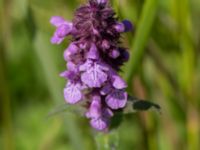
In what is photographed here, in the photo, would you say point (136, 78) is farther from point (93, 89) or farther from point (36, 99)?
point (36, 99)

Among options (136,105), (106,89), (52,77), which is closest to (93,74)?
(106,89)

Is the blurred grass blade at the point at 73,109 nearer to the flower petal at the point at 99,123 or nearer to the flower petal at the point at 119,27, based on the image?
the flower petal at the point at 99,123

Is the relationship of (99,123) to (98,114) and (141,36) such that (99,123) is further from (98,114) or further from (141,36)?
(141,36)

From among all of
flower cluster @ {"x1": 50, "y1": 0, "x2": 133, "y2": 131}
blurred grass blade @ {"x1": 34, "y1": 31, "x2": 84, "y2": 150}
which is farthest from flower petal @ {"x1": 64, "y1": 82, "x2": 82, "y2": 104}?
blurred grass blade @ {"x1": 34, "y1": 31, "x2": 84, "y2": 150}

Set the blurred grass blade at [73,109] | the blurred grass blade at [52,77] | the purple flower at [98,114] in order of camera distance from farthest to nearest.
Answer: the blurred grass blade at [52,77] → the blurred grass blade at [73,109] → the purple flower at [98,114]

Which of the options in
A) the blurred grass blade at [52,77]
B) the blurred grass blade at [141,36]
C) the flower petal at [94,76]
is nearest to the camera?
the flower petal at [94,76]

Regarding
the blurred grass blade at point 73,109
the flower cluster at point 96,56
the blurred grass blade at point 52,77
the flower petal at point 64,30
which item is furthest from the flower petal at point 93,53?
the blurred grass blade at point 52,77

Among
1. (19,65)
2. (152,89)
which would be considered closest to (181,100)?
(152,89)
